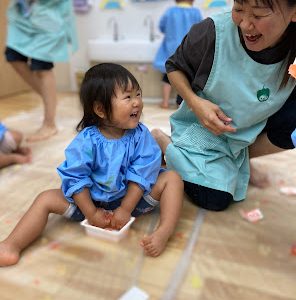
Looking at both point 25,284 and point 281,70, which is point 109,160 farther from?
point 281,70

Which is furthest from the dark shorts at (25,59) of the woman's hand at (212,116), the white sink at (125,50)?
the woman's hand at (212,116)

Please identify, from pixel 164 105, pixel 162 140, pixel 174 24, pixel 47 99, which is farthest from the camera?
pixel 164 105

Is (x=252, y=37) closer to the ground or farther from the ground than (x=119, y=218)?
farther from the ground

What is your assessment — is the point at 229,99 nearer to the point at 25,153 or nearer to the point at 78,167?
the point at 78,167

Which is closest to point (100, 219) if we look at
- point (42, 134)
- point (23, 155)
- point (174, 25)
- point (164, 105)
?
point (23, 155)

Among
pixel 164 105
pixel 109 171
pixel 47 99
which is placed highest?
pixel 109 171

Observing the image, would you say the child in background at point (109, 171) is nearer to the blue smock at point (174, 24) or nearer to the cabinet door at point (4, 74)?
the blue smock at point (174, 24)

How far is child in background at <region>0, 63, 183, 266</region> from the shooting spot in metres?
0.82

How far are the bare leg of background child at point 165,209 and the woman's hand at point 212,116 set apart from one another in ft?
0.53

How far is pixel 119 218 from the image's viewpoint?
838 millimetres

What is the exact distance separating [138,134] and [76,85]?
2.05 meters

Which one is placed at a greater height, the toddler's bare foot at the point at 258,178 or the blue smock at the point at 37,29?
the blue smock at the point at 37,29

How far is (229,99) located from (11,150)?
2.91ft

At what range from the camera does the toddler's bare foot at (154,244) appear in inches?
30.6
